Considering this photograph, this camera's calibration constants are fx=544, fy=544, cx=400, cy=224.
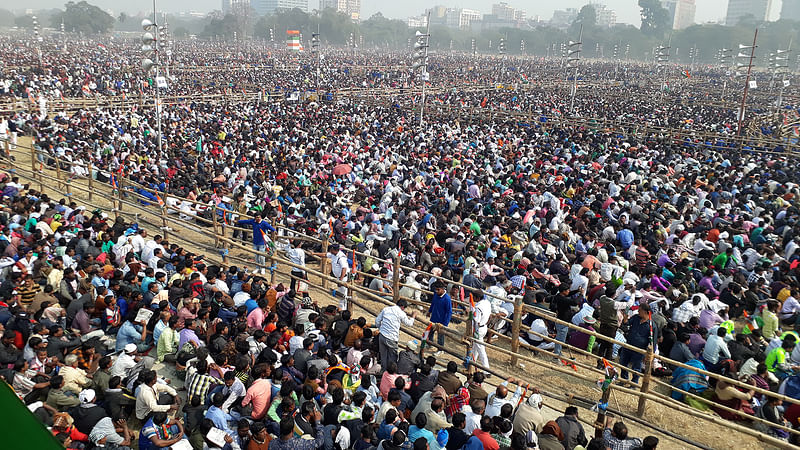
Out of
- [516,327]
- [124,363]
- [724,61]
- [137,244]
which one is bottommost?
[124,363]

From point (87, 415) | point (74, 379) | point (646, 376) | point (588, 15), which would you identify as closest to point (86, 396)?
point (87, 415)

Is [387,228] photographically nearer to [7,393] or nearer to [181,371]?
[181,371]

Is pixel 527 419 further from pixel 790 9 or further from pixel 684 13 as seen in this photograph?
pixel 684 13

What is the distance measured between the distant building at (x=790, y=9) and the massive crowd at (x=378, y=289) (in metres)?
163

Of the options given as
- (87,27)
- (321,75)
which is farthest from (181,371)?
(87,27)

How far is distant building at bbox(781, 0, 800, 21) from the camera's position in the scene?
143 m

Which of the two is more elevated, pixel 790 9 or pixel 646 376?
pixel 790 9

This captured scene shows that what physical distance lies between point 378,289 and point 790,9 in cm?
18200

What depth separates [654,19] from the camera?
11375 cm

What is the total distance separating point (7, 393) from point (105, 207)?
15467 millimetres

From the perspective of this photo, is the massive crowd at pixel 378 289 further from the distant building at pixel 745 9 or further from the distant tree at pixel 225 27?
the distant building at pixel 745 9

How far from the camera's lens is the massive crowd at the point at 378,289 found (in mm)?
5980

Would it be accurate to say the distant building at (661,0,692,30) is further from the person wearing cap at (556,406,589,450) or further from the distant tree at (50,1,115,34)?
the person wearing cap at (556,406,589,450)

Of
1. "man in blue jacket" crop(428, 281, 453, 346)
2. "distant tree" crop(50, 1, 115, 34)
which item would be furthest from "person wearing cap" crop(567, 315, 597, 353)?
"distant tree" crop(50, 1, 115, 34)
